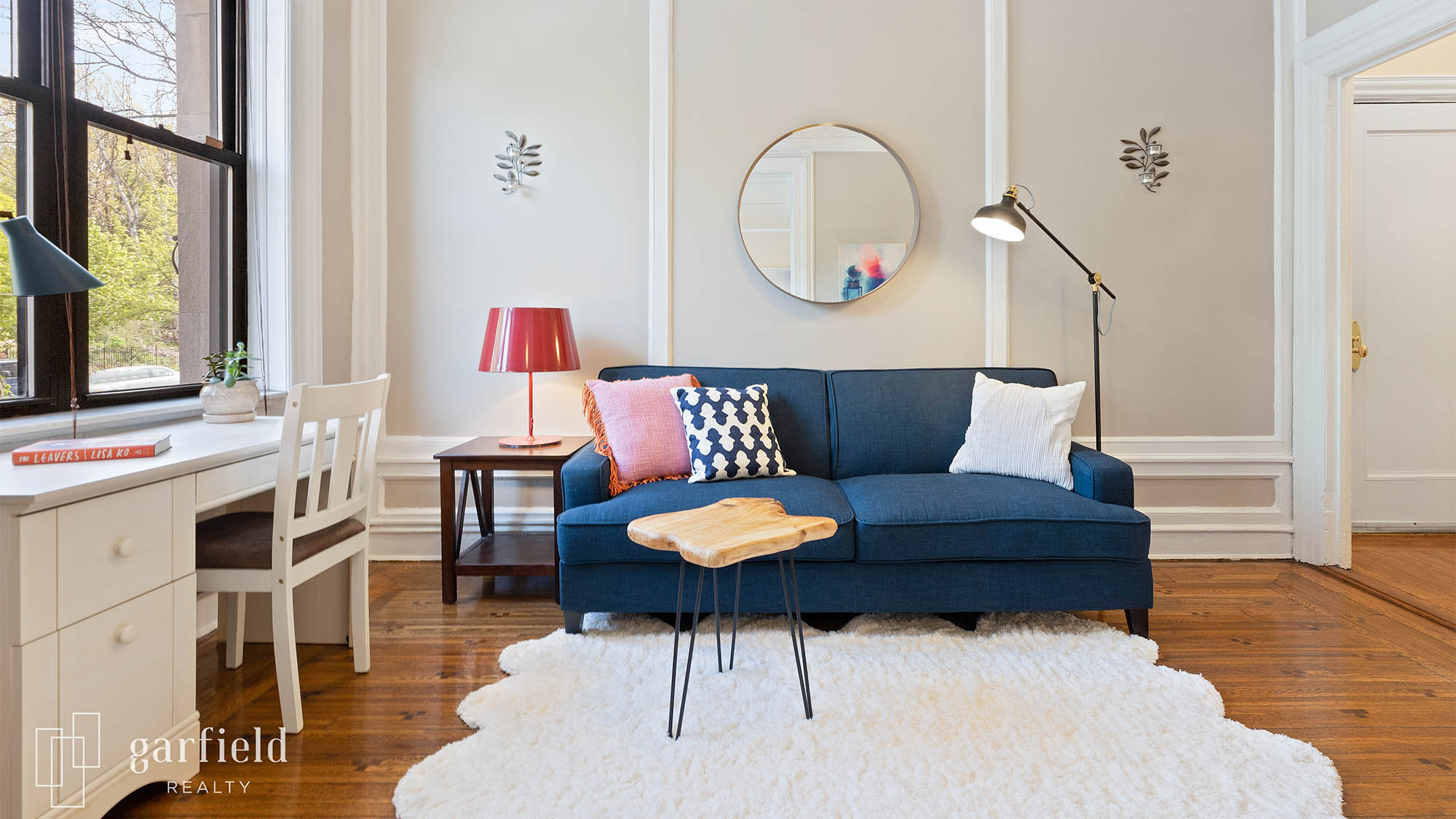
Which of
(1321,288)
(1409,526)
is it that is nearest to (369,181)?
(1321,288)

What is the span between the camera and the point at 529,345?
298cm

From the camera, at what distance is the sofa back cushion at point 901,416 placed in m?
3.04

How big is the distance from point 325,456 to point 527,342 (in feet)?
2.82

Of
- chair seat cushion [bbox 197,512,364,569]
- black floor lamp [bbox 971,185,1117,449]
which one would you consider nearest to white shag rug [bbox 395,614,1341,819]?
chair seat cushion [bbox 197,512,364,569]

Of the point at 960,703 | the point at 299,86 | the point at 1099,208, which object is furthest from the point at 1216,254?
the point at 299,86

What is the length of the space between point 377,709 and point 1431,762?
2.50 metres

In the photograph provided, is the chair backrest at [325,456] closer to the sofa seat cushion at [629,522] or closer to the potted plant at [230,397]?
the potted plant at [230,397]

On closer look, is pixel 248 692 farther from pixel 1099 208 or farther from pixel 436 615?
pixel 1099 208

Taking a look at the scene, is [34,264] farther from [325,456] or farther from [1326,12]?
[1326,12]

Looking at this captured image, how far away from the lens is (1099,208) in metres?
3.36

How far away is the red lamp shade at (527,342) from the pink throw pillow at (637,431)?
0.24m

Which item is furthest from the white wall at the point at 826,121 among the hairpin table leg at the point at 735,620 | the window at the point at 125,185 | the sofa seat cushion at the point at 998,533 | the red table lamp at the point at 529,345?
the window at the point at 125,185

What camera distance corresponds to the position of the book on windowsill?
1.56 m

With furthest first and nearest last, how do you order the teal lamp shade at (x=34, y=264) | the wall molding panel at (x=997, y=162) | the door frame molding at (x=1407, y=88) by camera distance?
the door frame molding at (x=1407, y=88) → the wall molding panel at (x=997, y=162) → the teal lamp shade at (x=34, y=264)
